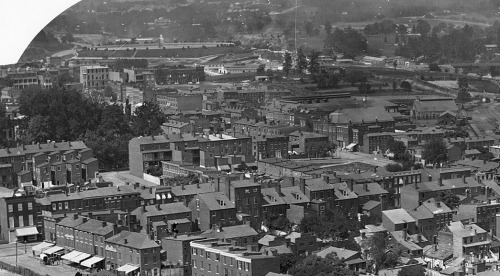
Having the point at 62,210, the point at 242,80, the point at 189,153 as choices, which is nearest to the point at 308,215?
the point at 62,210

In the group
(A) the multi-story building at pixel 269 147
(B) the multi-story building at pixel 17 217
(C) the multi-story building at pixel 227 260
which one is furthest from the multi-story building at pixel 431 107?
(C) the multi-story building at pixel 227 260

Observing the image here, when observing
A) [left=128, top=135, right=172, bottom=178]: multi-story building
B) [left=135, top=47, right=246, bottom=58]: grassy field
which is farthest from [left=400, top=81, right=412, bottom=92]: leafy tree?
[left=128, top=135, right=172, bottom=178]: multi-story building

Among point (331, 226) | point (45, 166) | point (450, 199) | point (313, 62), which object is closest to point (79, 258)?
point (331, 226)

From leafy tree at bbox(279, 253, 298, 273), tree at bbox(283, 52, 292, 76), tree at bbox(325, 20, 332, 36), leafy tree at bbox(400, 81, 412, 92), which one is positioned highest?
tree at bbox(325, 20, 332, 36)

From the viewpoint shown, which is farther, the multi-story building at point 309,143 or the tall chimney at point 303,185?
the multi-story building at point 309,143

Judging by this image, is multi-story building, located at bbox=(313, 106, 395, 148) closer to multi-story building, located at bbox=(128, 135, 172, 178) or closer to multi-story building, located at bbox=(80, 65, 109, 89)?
multi-story building, located at bbox=(128, 135, 172, 178)

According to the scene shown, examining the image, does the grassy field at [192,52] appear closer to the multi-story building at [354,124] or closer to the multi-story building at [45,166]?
the multi-story building at [354,124]
